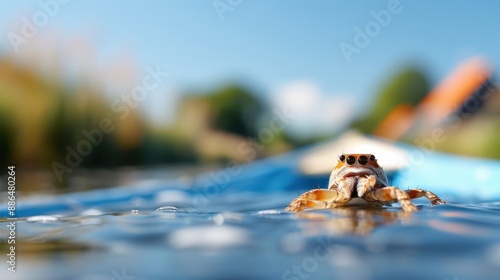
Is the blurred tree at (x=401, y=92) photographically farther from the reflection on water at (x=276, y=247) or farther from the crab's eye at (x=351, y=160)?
the reflection on water at (x=276, y=247)

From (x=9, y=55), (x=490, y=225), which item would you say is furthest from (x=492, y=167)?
(x=9, y=55)

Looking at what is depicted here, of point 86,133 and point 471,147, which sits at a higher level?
point 86,133

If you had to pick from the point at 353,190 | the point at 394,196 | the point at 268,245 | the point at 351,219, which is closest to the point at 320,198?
the point at 353,190

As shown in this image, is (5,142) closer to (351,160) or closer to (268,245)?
(351,160)

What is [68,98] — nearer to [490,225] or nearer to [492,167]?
[492,167]

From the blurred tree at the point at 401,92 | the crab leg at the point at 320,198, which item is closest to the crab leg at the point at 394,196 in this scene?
the crab leg at the point at 320,198

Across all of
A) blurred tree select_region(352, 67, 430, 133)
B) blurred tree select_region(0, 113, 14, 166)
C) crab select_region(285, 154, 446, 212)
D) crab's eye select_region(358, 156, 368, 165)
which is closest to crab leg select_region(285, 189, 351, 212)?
crab select_region(285, 154, 446, 212)
